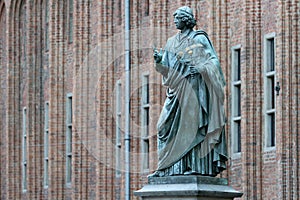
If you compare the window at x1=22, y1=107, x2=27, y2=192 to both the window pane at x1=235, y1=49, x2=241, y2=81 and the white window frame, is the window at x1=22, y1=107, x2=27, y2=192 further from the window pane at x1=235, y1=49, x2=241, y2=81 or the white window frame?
the window pane at x1=235, y1=49, x2=241, y2=81

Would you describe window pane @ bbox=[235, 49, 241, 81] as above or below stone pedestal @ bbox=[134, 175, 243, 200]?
above

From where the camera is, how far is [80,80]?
136 feet

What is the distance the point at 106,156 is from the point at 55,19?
5.84 meters

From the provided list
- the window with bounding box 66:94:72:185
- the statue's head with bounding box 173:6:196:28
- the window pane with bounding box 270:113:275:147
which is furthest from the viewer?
the window with bounding box 66:94:72:185

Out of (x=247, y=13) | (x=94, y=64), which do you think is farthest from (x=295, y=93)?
(x=94, y=64)

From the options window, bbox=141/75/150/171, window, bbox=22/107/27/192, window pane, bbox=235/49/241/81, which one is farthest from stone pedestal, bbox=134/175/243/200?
window, bbox=22/107/27/192

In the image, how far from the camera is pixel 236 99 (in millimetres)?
32000

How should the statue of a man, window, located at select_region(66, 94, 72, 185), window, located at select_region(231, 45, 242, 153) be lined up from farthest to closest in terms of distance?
1. window, located at select_region(66, 94, 72, 185)
2. window, located at select_region(231, 45, 242, 153)
3. the statue of a man

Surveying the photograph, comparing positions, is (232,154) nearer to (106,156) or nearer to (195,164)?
(106,156)

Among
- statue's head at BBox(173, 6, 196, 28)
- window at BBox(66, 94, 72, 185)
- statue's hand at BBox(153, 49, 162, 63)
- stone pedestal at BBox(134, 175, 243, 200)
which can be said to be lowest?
stone pedestal at BBox(134, 175, 243, 200)

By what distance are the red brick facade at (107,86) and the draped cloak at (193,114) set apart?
10.6 metres

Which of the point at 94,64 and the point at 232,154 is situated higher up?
the point at 94,64

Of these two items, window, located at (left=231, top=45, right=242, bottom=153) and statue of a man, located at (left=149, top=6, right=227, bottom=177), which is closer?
statue of a man, located at (left=149, top=6, right=227, bottom=177)

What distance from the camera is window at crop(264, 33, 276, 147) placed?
99.8 feet
